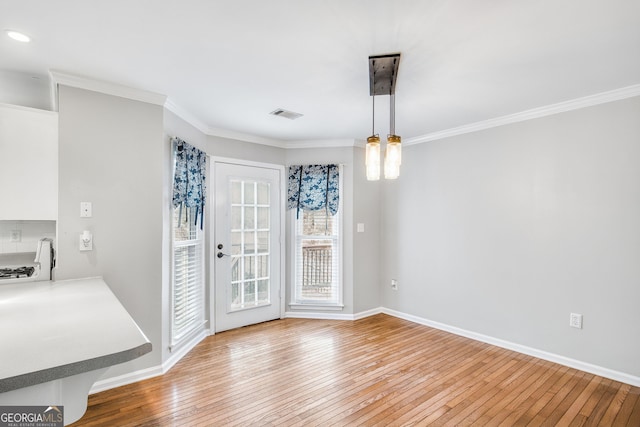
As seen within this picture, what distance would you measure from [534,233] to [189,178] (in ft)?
11.0

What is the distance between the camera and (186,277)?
3.29 metres

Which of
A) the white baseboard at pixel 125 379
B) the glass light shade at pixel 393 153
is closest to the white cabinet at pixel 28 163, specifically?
the white baseboard at pixel 125 379

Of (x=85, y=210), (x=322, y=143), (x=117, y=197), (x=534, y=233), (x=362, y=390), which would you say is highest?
(x=322, y=143)

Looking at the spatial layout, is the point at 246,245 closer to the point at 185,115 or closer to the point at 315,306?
the point at 315,306

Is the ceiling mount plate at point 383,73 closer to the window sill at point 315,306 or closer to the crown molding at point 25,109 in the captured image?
the crown molding at point 25,109

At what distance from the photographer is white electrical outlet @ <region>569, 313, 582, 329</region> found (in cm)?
288

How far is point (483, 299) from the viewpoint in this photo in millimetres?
3545

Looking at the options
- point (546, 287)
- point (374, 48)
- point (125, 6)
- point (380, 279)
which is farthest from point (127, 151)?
point (546, 287)

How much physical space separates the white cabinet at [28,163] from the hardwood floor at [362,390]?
4.73ft

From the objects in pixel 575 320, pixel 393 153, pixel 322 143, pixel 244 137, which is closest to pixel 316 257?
pixel 322 143

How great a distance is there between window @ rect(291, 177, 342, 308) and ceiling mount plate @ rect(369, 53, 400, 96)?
6.66 ft

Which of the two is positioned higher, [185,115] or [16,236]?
[185,115]

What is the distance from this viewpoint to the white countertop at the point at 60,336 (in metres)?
1.00

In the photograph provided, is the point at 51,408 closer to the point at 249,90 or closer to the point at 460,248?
the point at 249,90
